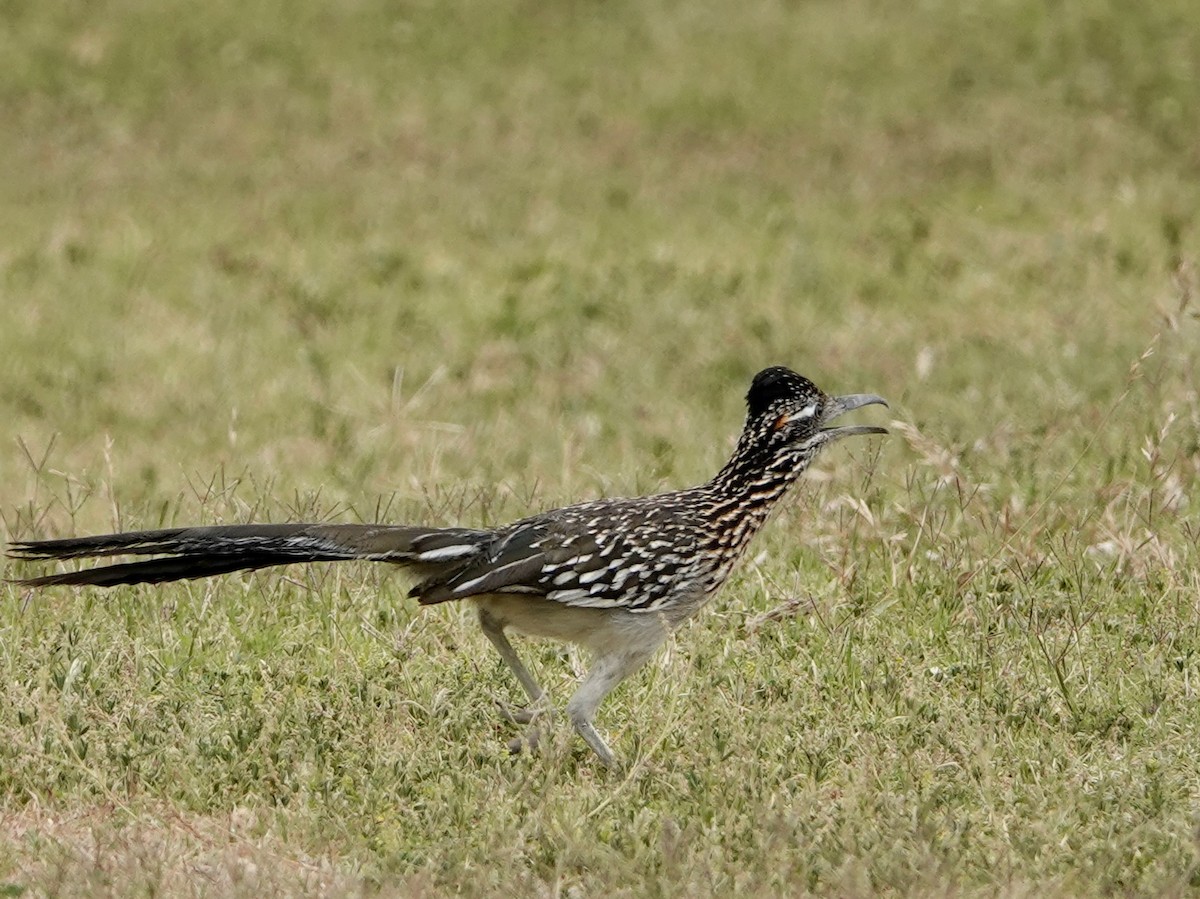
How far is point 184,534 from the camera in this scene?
20.4ft

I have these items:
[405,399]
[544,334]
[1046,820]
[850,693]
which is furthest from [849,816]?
[544,334]

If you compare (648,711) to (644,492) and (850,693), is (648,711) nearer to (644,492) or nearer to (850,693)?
(850,693)

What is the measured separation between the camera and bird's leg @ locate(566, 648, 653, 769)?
6065mm

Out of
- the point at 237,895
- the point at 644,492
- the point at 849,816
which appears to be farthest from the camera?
the point at 644,492

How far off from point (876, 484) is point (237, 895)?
487 cm

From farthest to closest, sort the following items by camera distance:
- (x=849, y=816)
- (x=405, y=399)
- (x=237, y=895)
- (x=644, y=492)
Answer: (x=405, y=399) < (x=644, y=492) < (x=849, y=816) < (x=237, y=895)

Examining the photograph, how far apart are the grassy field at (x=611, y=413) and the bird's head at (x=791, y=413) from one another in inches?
29.9

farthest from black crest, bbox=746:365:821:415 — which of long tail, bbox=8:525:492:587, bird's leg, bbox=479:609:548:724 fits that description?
long tail, bbox=8:525:492:587

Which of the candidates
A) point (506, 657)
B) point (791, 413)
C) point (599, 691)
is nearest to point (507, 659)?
point (506, 657)

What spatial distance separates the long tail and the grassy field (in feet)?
1.47

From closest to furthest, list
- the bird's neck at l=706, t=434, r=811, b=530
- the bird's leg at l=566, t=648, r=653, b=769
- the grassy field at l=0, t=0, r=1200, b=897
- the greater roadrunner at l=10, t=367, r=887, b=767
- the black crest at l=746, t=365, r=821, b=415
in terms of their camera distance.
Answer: the grassy field at l=0, t=0, r=1200, b=897 → the bird's leg at l=566, t=648, r=653, b=769 → the greater roadrunner at l=10, t=367, r=887, b=767 → the bird's neck at l=706, t=434, r=811, b=530 → the black crest at l=746, t=365, r=821, b=415

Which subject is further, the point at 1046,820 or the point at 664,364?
the point at 664,364

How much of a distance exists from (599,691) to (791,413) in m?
1.25

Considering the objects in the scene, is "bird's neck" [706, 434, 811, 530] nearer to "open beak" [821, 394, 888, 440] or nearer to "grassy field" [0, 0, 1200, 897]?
"open beak" [821, 394, 888, 440]
